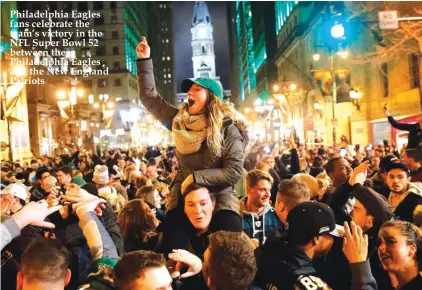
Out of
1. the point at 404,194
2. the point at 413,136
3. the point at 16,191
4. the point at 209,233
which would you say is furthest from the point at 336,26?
the point at 209,233

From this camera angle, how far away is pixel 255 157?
13953mm

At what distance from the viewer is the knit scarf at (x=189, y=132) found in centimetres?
406

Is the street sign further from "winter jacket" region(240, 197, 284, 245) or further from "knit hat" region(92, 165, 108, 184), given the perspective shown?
"winter jacket" region(240, 197, 284, 245)

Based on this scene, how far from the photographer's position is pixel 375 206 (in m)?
4.72

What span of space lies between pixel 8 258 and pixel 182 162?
5.23ft

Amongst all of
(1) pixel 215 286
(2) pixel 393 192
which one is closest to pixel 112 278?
(1) pixel 215 286

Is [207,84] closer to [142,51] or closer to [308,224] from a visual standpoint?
[142,51]

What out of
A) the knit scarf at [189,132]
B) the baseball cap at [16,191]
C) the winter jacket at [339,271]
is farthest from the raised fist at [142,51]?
the baseball cap at [16,191]

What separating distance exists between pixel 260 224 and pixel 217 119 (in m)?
1.77

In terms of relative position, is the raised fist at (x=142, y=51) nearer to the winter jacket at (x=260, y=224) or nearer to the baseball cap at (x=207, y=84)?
the baseball cap at (x=207, y=84)

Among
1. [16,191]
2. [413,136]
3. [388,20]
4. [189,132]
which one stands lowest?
[16,191]

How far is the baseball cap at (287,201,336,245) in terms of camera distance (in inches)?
139

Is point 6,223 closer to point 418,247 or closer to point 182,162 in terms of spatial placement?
point 182,162

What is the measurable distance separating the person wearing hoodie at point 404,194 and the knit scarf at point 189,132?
240 cm
